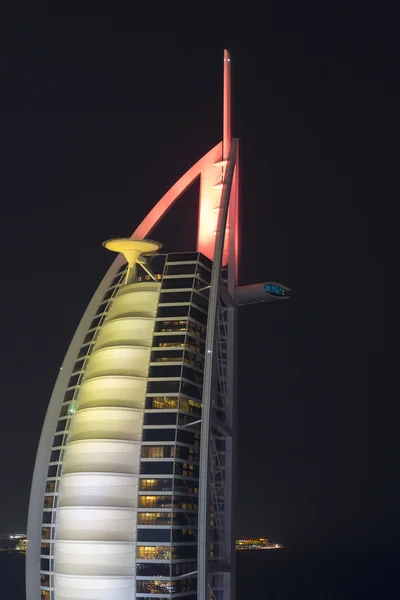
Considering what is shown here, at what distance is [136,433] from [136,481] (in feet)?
13.6

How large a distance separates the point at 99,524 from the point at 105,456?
5.71 m

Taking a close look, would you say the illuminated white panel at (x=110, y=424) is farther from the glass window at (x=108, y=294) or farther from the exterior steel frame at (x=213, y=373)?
the glass window at (x=108, y=294)

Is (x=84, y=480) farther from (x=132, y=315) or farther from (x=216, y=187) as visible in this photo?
(x=216, y=187)

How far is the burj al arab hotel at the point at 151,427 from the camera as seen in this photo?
69.8 metres

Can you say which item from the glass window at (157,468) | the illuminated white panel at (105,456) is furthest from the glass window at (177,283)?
the glass window at (157,468)

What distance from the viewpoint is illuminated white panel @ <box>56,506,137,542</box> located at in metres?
70.7

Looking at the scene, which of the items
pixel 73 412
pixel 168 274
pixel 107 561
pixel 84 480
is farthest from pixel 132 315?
pixel 107 561

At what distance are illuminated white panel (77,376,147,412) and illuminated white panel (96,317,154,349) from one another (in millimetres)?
3587

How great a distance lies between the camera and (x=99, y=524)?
71562 mm

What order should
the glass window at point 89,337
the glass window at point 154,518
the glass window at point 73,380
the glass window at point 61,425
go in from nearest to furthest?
the glass window at point 154,518, the glass window at point 61,425, the glass window at point 73,380, the glass window at point 89,337

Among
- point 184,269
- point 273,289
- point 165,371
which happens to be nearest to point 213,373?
point 165,371

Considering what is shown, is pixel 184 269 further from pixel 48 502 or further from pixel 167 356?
pixel 48 502

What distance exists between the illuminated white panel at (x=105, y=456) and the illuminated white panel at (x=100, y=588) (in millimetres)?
8882

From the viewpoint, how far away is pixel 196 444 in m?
73.7
